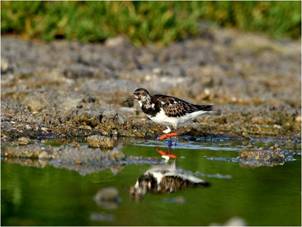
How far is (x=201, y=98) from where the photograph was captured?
16.6 meters

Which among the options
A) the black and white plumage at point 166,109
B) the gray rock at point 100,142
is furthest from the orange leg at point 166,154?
the black and white plumage at point 166,109

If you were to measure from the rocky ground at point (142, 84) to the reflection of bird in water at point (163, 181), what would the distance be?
210 cm

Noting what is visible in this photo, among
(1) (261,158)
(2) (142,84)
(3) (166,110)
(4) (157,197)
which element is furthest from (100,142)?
(2) (142,84)

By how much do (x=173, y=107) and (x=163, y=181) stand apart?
2.99 meters

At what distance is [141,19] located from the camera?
2036cm

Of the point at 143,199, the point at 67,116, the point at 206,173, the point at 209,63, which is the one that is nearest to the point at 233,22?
the point at 209,63

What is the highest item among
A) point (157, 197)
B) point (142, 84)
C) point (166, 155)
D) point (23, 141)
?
point (142, 84)

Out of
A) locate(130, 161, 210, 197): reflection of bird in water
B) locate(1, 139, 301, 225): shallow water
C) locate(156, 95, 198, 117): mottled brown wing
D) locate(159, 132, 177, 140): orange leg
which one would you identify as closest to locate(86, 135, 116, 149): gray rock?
locate(1, 139, 301, 225): shallow water

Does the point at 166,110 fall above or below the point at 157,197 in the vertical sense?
above

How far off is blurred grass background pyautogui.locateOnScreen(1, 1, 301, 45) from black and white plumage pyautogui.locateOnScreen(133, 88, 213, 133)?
6.48 m

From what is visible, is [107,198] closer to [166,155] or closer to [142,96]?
[166,155]

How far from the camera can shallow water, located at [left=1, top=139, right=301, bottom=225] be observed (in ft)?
27.0

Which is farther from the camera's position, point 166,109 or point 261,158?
point 166,109

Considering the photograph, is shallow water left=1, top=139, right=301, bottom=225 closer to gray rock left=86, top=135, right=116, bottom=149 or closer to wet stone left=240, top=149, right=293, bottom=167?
wet stone left=240, top=149, right=293, bottom=167
